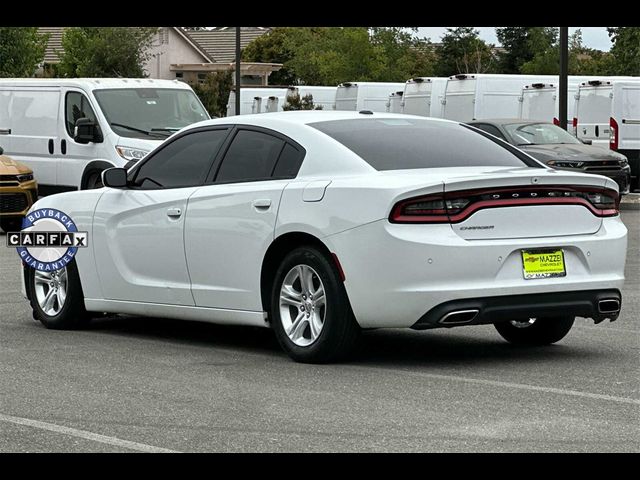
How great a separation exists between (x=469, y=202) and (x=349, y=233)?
0.71m

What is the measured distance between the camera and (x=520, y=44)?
75750mm

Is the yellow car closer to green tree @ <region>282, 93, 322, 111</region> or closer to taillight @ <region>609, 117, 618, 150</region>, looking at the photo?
taillight @ <region>609, 117, 618, 150</region>

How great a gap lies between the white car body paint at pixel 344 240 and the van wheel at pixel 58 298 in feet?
1.05

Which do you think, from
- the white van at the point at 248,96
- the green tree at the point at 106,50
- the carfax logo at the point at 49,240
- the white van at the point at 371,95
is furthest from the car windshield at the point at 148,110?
the green tree at the point at 106,50

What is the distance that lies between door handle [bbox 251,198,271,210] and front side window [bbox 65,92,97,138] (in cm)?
1328

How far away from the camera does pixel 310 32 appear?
76.0 m

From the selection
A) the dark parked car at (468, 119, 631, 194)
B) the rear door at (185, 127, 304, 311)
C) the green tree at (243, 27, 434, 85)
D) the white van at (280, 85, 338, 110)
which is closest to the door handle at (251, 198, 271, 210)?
the rear door at (185, 127, 304, 311)

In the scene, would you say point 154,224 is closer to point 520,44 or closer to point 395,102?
point 395,102

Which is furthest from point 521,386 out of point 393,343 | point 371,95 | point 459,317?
point 371,95

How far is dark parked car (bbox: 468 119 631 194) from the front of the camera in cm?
2439

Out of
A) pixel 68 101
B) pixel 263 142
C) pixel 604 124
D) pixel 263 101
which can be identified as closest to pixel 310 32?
pixel 263 101
